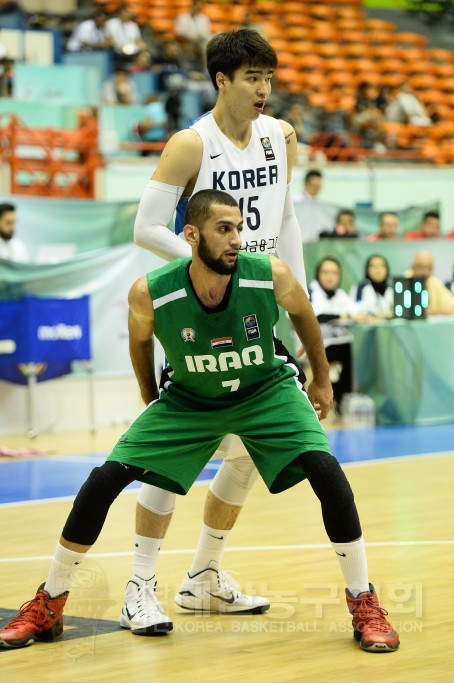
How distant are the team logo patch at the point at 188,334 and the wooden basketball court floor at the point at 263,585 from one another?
1.06 m

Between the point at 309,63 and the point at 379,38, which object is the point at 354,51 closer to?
the point at 379,38

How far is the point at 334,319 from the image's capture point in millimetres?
12359

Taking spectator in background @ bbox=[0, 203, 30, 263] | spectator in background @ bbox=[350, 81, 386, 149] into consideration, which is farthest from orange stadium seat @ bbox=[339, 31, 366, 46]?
spectator in background @ bbox=[0, 203, 30, 263]

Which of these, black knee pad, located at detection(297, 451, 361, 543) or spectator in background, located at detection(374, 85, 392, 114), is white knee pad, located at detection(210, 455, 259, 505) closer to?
black knee pad, located at detection(297, 451, 361, 543)

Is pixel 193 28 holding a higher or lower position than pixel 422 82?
higher

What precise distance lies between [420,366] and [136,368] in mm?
7942

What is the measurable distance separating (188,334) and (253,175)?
0.76 meters

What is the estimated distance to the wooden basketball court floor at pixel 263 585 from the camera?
4.06 m

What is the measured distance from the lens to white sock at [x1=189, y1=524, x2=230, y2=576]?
502 centimetres

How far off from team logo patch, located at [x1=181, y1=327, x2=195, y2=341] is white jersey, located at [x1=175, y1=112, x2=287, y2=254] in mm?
547

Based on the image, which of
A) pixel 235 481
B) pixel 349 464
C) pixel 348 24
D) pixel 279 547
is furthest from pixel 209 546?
pixel 348 24

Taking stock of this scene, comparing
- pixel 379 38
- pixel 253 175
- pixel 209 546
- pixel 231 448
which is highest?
pixel 379 38

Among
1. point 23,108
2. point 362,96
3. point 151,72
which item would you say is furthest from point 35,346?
point 362,96

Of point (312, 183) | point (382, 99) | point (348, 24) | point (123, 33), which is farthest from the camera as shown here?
point (348, 24)
